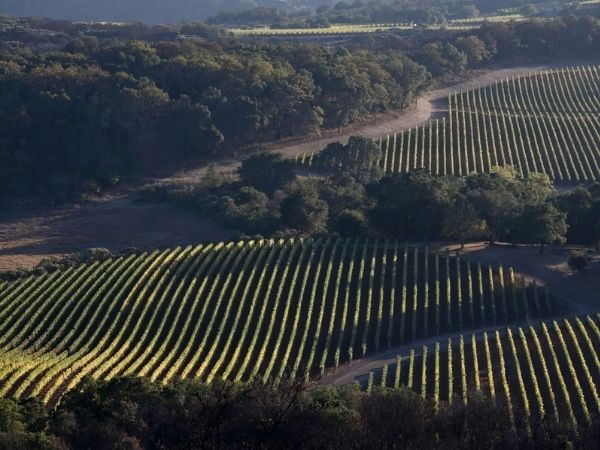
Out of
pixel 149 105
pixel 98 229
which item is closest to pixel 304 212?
pixel 98 229

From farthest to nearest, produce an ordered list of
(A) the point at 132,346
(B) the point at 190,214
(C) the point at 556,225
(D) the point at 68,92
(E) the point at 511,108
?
1. (E) the point at 511,108
2. (D) the point at 68,92
3. (B) the point at 190,214
4. (C) the point at 556,225
5. (A) the point at 132,346

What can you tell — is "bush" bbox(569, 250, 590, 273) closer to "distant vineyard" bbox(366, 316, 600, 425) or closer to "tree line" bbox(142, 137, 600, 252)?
"tree line" bbox(142, 137, 600, 252)

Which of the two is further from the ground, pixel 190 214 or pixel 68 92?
pixel 68 92

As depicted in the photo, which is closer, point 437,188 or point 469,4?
point 437,188

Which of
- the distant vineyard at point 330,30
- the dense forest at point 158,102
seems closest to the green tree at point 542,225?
the dense forest at point 158,102

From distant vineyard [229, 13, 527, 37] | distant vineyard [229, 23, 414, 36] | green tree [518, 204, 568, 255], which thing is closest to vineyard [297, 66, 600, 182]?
green tree [518, 204, 568, 255]

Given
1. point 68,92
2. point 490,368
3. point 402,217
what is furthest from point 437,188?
point 68,92

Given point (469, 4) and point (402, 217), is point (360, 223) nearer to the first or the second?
point (402, 217)
